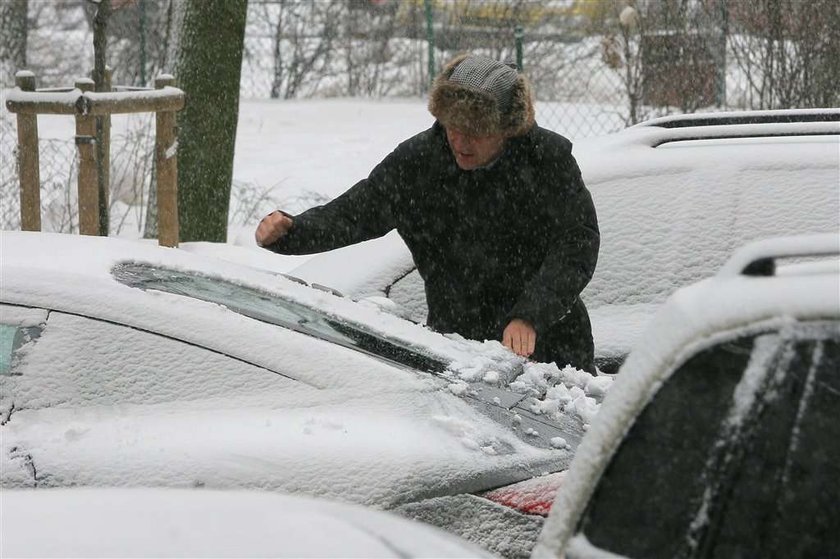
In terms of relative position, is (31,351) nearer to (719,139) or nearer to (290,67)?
(719,139)

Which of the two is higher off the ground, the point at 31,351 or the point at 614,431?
the point at 614,431

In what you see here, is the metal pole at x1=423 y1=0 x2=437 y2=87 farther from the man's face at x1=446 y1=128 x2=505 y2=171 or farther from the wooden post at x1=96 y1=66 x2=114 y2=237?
the man's face at x1=446 y1=128 x2=505 y2=171

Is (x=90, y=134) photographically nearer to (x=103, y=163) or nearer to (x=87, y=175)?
(x=87, y=175)

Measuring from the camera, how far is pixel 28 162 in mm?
6914

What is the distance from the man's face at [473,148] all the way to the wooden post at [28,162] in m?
3.43

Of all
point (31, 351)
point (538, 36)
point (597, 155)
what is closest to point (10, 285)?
point (31, 351)

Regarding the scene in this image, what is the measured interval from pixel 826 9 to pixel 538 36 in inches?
178

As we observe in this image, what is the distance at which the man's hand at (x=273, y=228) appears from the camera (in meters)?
3.92

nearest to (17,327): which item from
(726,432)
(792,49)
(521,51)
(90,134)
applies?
(726,432)

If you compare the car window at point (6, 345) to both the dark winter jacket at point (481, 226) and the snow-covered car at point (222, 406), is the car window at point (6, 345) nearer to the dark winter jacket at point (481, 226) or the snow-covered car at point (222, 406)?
the snow-covered car at point (222, 406)

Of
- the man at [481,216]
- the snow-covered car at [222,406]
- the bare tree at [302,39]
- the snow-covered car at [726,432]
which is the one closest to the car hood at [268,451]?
the snow-covered car at [222,406]

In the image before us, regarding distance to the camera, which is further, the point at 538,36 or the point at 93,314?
the point at 538,36

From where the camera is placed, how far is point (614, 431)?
74.0 inches

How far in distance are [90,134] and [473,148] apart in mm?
3317
